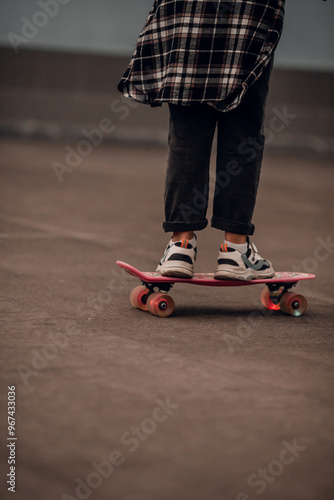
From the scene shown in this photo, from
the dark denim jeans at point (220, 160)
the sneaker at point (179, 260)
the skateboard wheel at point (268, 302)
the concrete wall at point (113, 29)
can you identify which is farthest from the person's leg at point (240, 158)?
the concrete wall at point (113, 29)

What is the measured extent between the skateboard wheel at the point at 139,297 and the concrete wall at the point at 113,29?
10581mm

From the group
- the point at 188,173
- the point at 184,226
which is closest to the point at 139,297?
the point at 184,226

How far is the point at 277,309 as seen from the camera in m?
2.28

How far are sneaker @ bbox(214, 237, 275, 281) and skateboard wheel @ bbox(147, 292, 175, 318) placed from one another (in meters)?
0.17

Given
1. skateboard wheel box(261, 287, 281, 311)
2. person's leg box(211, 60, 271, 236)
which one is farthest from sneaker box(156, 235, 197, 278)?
skateboard wheel box(261, 287, 281, 311)

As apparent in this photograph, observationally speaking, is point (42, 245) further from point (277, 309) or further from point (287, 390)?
point (287, 390)

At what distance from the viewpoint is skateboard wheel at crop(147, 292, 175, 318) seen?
6.75 ft

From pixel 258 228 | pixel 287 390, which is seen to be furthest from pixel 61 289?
pixel 258 228

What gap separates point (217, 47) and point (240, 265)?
64 cm

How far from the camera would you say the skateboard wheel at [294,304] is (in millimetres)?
2180

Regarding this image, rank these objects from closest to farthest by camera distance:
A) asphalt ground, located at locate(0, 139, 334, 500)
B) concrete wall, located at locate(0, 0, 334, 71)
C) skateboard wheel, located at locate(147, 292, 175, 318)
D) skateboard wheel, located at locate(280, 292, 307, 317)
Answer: asphalt ground, located at locate(0, 139, 334, 500), skateboard wheel, located at locate(147, 292, 175, 318), skateboard wheel, located at locate(280, 292, 307, 317), concrete wall, located at locate(0, 0, 334, 71)

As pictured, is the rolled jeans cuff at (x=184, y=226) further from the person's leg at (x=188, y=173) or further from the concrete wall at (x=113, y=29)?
the concrete wall at (x=113, y=29)

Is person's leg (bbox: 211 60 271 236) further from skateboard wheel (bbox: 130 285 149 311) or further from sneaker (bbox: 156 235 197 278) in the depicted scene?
skateboard wheel (bbox: 130 285 149 311)

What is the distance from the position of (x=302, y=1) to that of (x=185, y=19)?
1040cm
